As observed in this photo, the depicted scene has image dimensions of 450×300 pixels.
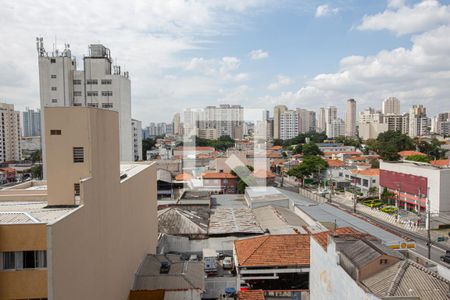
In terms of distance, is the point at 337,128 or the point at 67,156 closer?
the point at 67,156

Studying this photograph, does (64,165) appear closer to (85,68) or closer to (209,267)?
(209,267)

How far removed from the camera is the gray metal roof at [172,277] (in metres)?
11.4

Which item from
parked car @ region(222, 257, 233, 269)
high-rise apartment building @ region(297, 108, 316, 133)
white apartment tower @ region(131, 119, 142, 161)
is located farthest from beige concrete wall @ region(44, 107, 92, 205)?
high-rise apartment building @ region(297, 108, 316, 133)

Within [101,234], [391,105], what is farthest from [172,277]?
[391,105]

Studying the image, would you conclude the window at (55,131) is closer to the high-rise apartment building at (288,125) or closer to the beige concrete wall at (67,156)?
the beige concrete wall at (67,156)

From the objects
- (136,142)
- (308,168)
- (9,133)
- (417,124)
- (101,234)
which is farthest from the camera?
(417,124)

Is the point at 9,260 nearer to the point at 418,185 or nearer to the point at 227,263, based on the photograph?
the point at 227,263

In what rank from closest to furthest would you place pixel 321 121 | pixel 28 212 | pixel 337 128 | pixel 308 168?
pixel 28 212, pixel 308 168, pixel 337 128, pixel 321 121

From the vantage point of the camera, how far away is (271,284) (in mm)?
12680

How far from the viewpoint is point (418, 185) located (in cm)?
2541

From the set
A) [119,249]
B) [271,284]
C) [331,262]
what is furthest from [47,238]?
[271,284]

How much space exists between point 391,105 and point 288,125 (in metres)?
33.5

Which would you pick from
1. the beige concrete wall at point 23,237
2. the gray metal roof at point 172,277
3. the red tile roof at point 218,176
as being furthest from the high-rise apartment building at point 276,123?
the beige concrete wall at point 23,237

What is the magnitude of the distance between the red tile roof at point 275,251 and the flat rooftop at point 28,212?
23.9 feet
